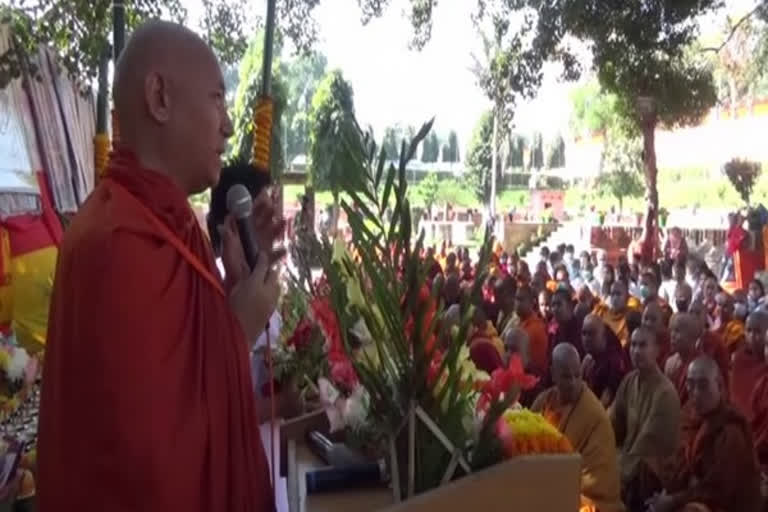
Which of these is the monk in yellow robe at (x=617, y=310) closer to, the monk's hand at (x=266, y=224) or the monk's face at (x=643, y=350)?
the monk's face at (x=643, y=350)

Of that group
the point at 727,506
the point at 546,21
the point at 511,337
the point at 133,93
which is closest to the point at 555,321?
the point at 511,337

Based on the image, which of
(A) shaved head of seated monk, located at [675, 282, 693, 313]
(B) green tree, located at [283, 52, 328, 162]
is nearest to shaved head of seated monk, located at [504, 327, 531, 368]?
(A) shaved head of seated monk, located at [675, 282, 693, 313]

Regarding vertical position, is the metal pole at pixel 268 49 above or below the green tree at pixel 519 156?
below

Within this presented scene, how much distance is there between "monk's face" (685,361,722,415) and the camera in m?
4.33

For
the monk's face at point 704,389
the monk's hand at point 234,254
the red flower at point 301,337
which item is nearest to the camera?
the monk's hand at point 234,254

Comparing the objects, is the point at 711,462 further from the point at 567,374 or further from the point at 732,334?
the point at 732,334

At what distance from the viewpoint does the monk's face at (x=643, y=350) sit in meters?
5.19

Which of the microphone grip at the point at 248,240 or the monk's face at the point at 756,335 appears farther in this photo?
the monk's face at the point at 756,335

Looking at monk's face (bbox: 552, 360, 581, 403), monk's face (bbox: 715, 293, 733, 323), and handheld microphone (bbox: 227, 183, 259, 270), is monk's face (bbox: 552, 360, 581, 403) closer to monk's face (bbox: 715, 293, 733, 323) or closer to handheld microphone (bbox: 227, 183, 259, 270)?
handheld microphone (bbox: 227, 183, 259, 270)

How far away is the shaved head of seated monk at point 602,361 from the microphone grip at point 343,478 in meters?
4.15

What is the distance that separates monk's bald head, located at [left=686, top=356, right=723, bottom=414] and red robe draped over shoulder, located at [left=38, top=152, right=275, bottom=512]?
3.22 meters

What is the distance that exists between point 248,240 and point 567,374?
301 cm

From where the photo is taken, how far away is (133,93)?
1653mm

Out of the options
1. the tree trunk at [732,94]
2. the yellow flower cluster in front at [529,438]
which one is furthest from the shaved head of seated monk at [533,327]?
the tree trunk at [732,94]
